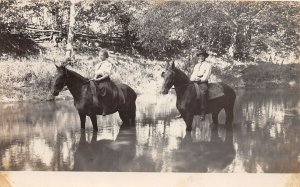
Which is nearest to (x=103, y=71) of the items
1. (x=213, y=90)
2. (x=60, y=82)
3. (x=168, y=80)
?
(x=60, y=82)

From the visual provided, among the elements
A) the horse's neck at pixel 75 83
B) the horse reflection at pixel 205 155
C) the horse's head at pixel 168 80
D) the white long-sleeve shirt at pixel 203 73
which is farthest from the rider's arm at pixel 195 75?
the horse's neck at pixel 75 83

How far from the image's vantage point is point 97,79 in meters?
3.61

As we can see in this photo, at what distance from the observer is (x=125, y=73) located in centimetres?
362

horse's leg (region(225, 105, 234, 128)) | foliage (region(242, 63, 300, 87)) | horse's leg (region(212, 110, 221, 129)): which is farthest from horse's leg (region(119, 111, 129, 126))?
foliage (region(242, 63, 300, 87))

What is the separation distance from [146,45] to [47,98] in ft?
3.11

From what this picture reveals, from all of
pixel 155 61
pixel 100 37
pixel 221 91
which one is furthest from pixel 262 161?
pixel 100 37

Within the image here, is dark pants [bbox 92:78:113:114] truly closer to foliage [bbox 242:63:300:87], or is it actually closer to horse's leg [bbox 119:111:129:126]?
horse's leg [bbox 119:111:129:126]

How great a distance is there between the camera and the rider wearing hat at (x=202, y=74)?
359 centimetres

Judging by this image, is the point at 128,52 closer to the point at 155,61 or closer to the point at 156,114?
the point at 155,61

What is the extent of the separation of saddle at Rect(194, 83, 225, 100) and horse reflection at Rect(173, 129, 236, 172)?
313mm

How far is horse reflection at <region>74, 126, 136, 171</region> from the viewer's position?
356 centimetres

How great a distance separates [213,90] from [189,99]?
0.70 feet

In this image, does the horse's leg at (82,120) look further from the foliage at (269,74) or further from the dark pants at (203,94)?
the foliage at (269,74)

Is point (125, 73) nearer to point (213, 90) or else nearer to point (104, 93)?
point (104, 93)
